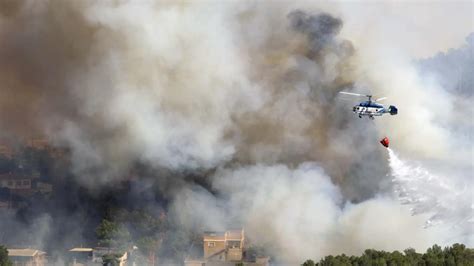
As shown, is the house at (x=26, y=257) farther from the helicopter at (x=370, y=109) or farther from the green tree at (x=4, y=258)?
the helicopter at (x=370, y=109)

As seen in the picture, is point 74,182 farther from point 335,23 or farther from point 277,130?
point 335,23

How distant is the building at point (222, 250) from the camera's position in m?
42.5

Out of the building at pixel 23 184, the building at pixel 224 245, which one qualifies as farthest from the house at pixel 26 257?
the building at pixel 224 245

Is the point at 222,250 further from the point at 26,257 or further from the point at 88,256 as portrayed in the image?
the point at 26,257

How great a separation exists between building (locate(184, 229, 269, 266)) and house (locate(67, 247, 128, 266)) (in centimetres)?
305

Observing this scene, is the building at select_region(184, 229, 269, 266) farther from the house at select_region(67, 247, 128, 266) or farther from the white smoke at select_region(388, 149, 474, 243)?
the white smoke at select_region(388, 149, 474, 243)

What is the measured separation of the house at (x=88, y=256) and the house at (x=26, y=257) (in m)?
1.11

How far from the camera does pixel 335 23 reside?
142ft

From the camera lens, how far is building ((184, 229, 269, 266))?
140ft

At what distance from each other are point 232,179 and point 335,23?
728 centimetres

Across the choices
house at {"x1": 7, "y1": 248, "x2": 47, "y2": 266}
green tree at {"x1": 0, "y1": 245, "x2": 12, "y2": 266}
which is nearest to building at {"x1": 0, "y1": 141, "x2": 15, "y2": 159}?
house at {"x1": 7, "y1": 248, "x2": 47, "y2": 266}

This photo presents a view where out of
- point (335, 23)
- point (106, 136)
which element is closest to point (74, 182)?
point (106, 136)

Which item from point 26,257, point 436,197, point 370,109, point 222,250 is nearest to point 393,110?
point 370,109

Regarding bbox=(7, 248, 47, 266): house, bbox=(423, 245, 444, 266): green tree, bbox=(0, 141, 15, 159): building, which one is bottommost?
bbox=(423, 245, 444, 266): green tree
